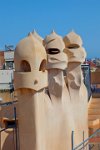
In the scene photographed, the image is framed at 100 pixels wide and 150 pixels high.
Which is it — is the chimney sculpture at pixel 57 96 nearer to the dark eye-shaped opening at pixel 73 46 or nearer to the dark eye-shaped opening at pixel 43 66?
the dark eye-shaped opening at pixel 43 66

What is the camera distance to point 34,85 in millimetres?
7656

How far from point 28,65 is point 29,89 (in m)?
0.53

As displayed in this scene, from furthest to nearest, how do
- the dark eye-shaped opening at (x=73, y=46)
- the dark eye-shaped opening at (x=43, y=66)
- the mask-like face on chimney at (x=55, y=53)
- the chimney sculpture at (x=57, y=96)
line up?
the dark eye-shaped opening at (x=73, y=46) < the mask-like face on chimney at (x=55, y=53) < the chimney sculpture at (x=57, y=96) < the dark eye-shaped opening at (x=43, y=66)

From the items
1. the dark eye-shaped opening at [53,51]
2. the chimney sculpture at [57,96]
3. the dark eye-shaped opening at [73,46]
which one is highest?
the dark eye-shaped opening at [73,46]

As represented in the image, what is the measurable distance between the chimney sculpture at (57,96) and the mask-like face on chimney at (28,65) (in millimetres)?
1269

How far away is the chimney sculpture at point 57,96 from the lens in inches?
351

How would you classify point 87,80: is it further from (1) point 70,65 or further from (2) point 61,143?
(2) point 61,143

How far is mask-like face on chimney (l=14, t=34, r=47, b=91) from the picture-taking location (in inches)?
298

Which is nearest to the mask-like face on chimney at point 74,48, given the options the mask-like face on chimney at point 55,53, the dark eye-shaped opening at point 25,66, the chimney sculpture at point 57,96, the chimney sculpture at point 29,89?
the chimney sculpture at point 57,96

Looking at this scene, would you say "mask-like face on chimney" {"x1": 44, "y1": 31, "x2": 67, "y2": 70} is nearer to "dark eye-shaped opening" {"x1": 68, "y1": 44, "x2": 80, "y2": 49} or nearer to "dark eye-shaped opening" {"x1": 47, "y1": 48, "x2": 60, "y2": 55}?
"dark eye-shaped opening" {"x1": 47, "y1": 48, "x2": 60, "y2": 55}

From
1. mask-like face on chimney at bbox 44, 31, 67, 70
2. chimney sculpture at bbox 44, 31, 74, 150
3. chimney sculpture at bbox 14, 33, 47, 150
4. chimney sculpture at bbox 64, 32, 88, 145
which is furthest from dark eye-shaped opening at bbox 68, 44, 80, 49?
chimney sculpture at bbox 14, 33, 47, 150

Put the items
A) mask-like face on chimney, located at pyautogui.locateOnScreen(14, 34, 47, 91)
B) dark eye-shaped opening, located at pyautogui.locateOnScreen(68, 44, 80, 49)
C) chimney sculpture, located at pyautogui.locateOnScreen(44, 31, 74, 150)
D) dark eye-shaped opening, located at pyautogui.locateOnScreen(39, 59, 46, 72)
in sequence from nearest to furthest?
mask-like face on chimney, located at pyautogui.locateOnScreen(14, 34, 47, 91)
dark eye-shaped opening, located at pyautogui.locateOnScreen(39, 59, 46, 72)
chimney sculpture, located at pyautogui.locateOnScreen(44, 31, 74, 150)
dark eye-shaped opening, located at pyautogui.locateOnScreen(68, 44, 80, 49)

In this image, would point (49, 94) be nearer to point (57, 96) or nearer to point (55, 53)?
point (57, 96)

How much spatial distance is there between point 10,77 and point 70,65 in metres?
11.0
